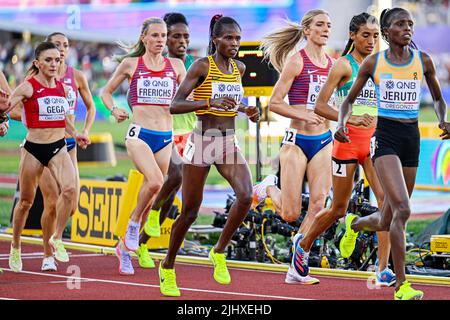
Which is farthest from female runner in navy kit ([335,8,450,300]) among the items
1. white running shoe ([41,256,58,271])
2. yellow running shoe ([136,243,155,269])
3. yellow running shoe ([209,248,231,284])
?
white running shoe ([41,256,58,271])

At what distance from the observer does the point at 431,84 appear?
34.3ft

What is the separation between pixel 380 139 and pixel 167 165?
350cm

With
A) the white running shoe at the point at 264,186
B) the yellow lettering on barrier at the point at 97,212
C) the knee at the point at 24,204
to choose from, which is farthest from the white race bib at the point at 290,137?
the yellow lettering on barrier at the point at 97,212

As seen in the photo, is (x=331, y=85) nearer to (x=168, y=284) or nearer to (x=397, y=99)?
(x=397, y=99)

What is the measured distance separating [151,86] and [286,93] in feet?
6.01

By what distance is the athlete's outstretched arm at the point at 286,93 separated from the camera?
38.9ft

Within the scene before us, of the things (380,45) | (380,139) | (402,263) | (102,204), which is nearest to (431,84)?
(380,139)

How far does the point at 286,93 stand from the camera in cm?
1207

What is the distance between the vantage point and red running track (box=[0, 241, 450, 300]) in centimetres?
1103

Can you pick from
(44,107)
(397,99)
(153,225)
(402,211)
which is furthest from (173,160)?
(402,211)

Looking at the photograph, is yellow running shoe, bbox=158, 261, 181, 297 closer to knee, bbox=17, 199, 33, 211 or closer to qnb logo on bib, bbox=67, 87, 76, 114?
knee, bbox=17, 199, 33, 211

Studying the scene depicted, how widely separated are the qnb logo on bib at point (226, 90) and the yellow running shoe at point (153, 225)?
2.80m

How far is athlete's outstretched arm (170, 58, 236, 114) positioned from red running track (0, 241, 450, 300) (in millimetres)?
1671

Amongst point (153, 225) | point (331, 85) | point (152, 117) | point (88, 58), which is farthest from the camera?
point (88, 58)
